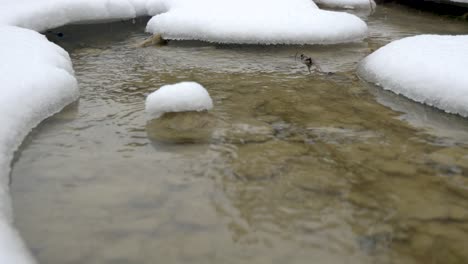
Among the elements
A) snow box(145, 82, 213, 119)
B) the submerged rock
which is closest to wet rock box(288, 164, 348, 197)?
snow box(145, 82, 213, 119)

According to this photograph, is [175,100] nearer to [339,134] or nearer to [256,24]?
[339,134]

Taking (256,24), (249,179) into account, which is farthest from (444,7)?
(249,179)

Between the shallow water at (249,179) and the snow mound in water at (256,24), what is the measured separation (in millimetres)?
1643

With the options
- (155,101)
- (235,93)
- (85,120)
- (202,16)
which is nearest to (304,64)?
(235,93)

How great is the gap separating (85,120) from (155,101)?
682 millimetres

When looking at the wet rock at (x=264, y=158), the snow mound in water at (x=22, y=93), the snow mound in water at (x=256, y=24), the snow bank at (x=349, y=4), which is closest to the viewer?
the snow mound in water at (x=22, y=93)

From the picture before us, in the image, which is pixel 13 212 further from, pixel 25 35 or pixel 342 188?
pixel 25 35

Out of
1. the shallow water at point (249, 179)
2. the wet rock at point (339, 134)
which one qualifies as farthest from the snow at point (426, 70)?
the wet rock at point (339, 134)

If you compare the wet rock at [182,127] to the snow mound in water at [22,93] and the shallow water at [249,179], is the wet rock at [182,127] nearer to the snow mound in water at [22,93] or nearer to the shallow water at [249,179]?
the shallow water at [249,179]

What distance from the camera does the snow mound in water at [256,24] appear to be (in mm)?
6836

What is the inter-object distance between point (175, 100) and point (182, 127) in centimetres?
29

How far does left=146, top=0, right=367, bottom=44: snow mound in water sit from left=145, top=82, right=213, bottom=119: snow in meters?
2.79

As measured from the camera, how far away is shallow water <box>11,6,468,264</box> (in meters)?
2.55

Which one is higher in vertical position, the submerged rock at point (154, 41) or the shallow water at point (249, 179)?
the submerged rock at point (154, 41)
